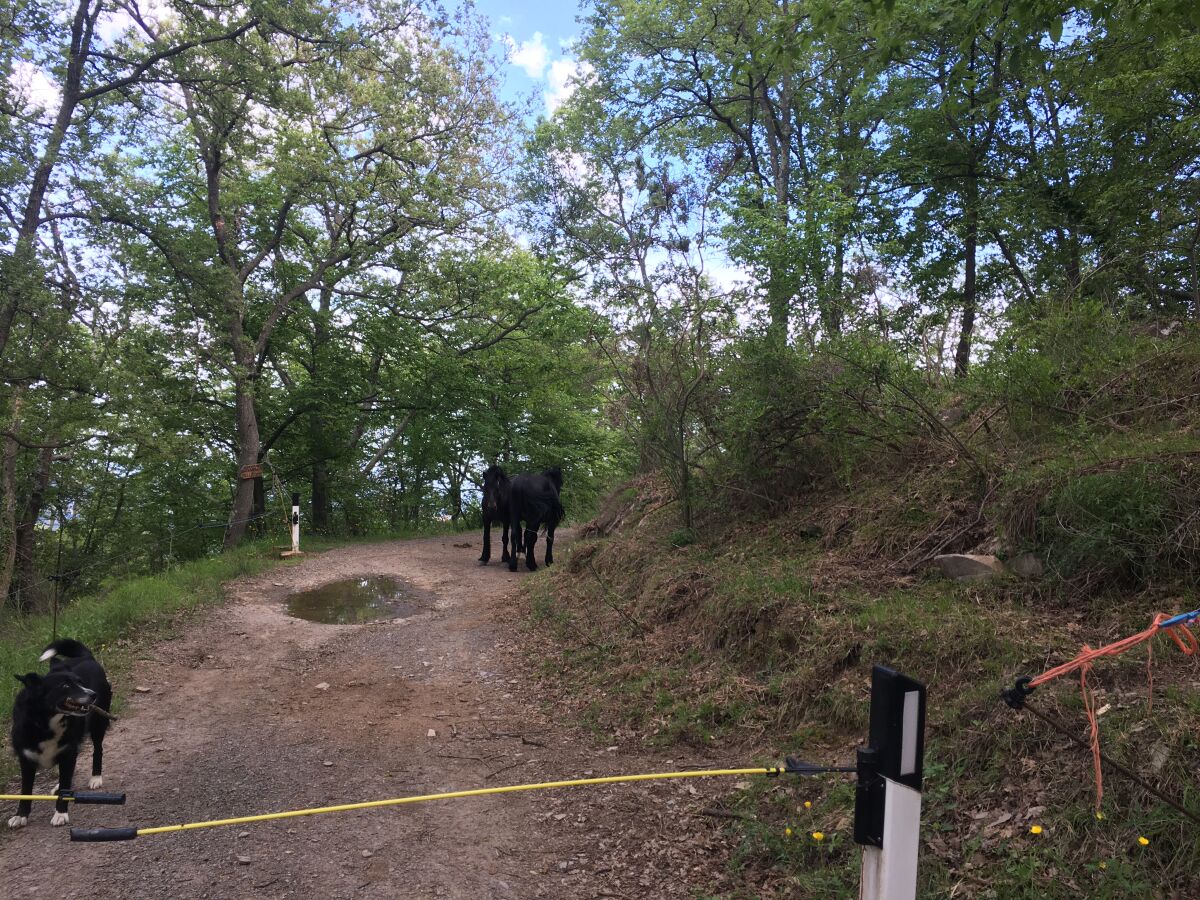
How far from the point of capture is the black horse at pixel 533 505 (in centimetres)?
1272

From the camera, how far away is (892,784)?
85.5 inches

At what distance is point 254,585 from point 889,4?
1154cm

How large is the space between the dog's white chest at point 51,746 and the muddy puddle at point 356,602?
5.21 meters

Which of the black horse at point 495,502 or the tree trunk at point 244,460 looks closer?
the black horse at point 495,502

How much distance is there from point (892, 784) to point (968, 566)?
12.6ft

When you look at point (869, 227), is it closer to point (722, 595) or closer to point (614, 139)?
point (614, 139)

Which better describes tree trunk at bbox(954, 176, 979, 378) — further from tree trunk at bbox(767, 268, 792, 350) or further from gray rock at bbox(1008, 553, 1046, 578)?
gray rock at bbox(1008, 553, 1046, 578)

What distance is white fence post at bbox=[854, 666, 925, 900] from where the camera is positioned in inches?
85.4

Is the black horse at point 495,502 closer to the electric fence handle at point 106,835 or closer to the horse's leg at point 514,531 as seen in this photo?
the horse's leg at point 514,531

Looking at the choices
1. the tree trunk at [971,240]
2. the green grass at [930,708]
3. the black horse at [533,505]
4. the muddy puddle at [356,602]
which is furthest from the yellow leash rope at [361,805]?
the black horse at [533,505]

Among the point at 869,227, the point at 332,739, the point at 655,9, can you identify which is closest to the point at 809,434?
the point at 332,739

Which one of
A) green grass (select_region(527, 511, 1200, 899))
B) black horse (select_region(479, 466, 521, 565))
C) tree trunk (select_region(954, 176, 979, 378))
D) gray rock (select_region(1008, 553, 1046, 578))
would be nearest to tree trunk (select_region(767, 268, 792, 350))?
green grass (select_region(527, 511, 1200, 899))

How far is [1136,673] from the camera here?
368 cm

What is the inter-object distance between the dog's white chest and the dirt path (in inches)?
14.7
